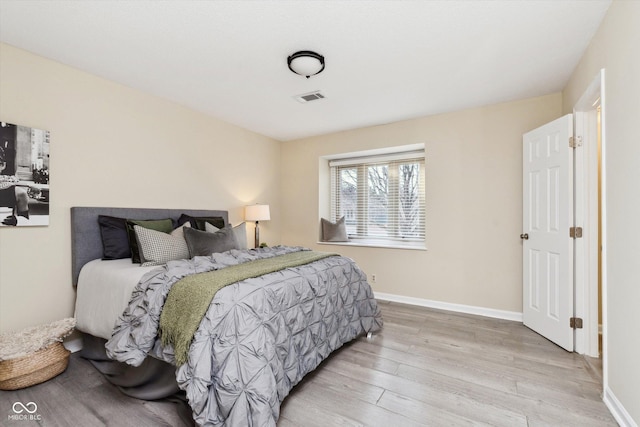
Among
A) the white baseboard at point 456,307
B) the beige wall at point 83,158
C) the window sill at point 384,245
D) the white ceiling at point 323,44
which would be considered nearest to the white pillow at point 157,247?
the beige wall at point 83,158

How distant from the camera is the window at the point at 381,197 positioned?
4258 mm

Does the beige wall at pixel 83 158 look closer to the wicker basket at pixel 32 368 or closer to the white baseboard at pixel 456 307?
the wicker basket at pixel 32 368

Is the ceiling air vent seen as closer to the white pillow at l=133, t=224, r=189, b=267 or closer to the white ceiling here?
the white ceiling

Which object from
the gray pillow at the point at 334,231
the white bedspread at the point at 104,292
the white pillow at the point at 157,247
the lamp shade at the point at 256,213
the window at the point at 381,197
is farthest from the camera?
the gray pillow at the point at 334,231

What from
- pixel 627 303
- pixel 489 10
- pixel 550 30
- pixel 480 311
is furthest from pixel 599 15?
pixel 480 311

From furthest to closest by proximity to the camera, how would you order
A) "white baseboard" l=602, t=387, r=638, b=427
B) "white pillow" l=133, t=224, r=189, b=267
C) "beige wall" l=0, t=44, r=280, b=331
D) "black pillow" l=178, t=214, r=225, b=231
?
"black pillow" l=178, t=214, r=225, b=231
"white pillow" l=133, t=224, r=189, b=267
"beige wall" l=0, t=44, r=280, b=331
"white baseboard" l=602, t=387, r=638, b=427

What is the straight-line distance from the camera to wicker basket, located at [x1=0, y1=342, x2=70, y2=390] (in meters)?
1.93

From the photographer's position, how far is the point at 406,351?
8.38 feet

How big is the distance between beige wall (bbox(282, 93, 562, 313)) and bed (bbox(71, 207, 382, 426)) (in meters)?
1.40

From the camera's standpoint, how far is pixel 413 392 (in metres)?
1.97

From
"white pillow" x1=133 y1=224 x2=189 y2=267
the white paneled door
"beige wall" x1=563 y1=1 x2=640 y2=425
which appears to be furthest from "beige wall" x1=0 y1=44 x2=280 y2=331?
"beige wall" x1=563 y1=1 x2=640 y2=425

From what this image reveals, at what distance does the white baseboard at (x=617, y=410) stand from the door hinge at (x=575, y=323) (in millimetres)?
761

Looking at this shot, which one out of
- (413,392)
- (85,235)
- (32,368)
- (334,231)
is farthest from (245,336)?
(334,231)

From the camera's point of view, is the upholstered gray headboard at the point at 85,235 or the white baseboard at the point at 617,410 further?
the upholstered gray headboard at the point at 85,235
